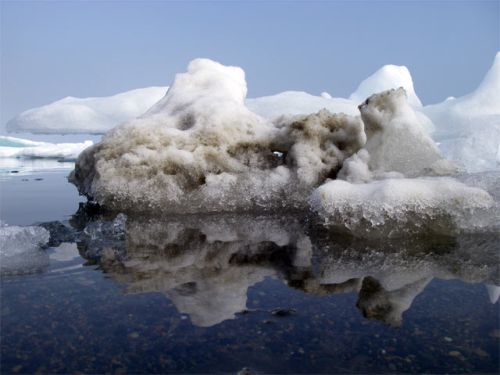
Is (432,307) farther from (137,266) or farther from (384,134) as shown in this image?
(384,134)

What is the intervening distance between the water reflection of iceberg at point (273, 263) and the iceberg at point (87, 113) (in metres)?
20.3

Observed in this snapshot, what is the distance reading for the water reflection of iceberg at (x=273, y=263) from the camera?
2.10 m

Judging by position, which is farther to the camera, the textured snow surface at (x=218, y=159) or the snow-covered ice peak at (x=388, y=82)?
the snow-covered ice peak at (x=388, y=82)

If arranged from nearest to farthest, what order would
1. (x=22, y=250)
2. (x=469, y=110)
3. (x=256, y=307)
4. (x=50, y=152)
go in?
(x=256, y=307)
(x=22, y=250)
(x=469, y=110)
(x=50, y=152)

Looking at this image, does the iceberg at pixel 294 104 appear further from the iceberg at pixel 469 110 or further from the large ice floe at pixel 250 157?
the large ice floe at pixel 250 157

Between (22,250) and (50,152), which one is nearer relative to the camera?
(22,250)

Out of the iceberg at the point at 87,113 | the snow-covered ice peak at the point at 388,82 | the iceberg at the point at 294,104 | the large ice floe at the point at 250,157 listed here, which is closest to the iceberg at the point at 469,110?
the snow-covered ice peak at the point at 388,82

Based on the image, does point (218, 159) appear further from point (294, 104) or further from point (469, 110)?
point (469, 110)

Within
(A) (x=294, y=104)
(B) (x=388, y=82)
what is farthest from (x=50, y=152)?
(B) (x=388, y=82)

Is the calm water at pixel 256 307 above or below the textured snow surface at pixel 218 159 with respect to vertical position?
below

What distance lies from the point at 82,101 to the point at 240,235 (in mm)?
27103

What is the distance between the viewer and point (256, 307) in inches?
77.9

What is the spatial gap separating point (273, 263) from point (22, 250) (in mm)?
1872

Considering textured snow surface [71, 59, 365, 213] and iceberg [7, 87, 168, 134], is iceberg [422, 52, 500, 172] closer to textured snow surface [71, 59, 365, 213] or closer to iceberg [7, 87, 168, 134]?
textured snow surface [71, 59, 365, 213]
